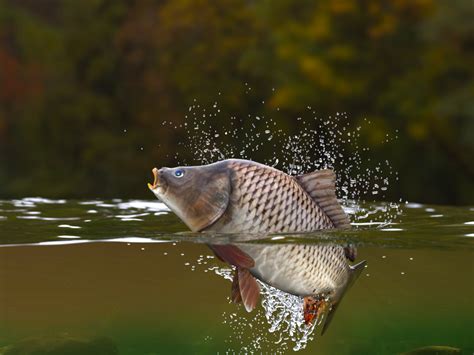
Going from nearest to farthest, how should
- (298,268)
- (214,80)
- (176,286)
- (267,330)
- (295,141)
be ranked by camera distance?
(298,268), (267,330), (176,286), (295,141), (214,80)

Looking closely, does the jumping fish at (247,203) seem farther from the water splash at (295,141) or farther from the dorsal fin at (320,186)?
the water splash at (295,141)

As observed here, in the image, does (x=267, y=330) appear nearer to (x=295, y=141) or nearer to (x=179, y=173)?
(x=179, y=173)

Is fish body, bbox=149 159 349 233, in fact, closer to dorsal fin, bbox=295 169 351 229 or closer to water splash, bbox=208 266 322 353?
dorsal fin, bbox=295 169 351 229

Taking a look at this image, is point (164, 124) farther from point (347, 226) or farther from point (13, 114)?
point (347, 226)

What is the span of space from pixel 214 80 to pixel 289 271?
44.7ft

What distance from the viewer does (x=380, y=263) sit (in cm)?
812

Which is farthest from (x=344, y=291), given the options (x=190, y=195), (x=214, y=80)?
(x=214, y=80)

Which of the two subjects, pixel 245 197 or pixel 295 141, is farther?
pixel 295 141

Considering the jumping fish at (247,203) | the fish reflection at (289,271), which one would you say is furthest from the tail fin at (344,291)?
the jumping fish at (247,203)

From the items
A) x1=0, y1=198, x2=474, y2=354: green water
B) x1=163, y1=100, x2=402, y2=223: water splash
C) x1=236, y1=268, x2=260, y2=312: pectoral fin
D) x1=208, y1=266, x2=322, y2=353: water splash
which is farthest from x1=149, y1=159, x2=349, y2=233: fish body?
x1=163, y1=100, x2=402, y2=223: water splash

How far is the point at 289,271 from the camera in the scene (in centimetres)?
482

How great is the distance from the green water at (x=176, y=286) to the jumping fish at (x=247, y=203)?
64 centimetres

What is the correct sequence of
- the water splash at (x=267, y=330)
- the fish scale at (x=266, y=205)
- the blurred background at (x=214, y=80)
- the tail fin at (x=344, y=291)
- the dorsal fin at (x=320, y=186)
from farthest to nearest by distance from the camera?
the blurred background at (x=214, y=80)
the water splash at (x=267, y=330)
the tail fin at (x=344, y=291)
the dorsal fin at (x=320, y=186)
the fish scale at (x=266, y=205)

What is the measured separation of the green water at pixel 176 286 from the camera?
282 inches
